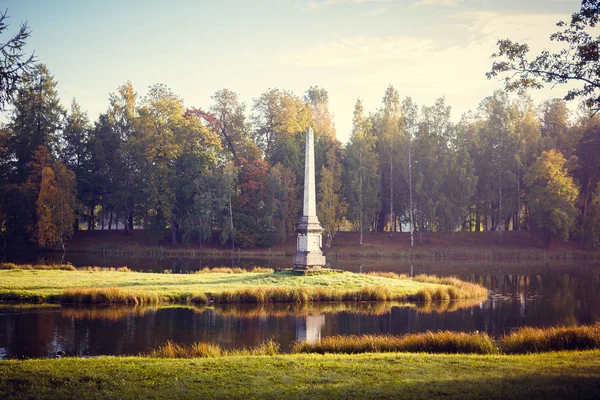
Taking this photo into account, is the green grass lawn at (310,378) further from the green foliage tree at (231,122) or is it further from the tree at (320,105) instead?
the tree at (320,105)

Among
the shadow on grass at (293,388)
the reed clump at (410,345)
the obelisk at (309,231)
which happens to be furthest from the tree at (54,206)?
the shadow on grass at (293,388)

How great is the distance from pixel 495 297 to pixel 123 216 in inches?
2118

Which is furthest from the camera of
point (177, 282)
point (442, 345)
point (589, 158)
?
point (589, 158)

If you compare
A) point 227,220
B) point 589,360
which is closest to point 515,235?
point 227,220

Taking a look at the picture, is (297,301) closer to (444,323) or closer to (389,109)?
(444,323)

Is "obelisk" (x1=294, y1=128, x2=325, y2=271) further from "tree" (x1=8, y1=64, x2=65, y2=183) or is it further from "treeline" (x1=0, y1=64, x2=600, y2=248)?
"tree" (x1=8, y1=64, x2=65, y2=183)

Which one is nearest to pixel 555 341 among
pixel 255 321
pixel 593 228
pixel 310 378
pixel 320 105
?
pixel 310 378

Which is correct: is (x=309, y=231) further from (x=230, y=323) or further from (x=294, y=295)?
(x=230, y=323)

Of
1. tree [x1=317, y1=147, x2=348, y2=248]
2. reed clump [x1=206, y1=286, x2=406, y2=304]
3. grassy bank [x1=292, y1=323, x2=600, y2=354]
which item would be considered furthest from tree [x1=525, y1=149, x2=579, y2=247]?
grassy bank [x1=292, y1=323, x2=600, y2=354]

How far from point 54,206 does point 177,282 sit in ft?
118

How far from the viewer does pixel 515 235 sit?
68.6 metres

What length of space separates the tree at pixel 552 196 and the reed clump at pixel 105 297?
4948 cm

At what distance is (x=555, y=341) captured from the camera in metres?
15.2

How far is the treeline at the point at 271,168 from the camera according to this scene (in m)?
61.8
